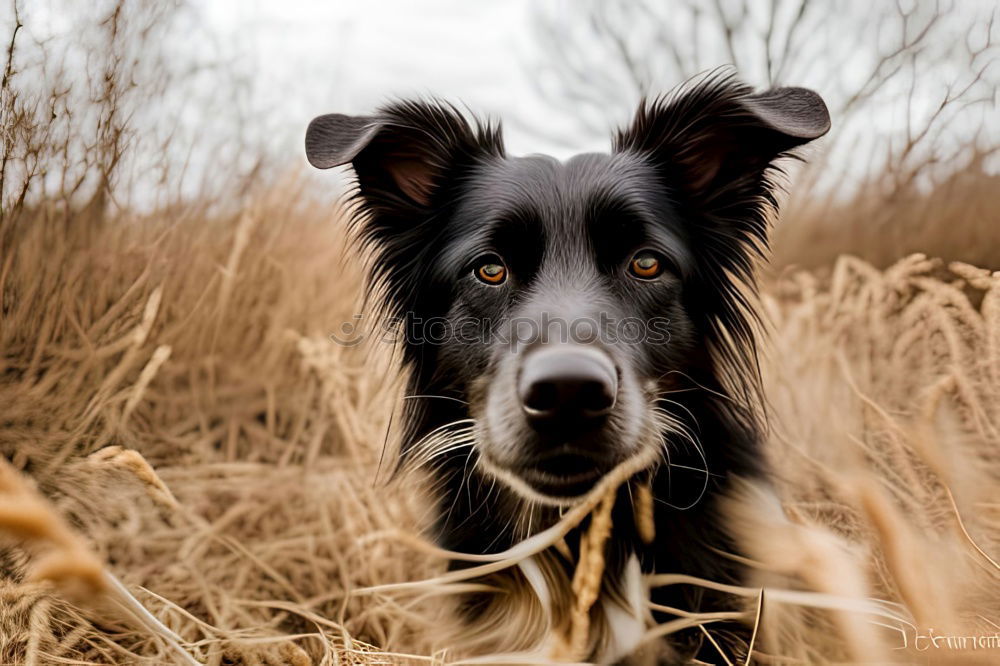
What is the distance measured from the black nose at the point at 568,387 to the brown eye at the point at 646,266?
54cm

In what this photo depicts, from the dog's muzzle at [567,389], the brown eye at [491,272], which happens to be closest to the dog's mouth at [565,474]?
the dog's muzzle at [567,389]

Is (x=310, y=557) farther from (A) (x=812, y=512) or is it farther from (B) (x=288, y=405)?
(A) (x=812, y=512)

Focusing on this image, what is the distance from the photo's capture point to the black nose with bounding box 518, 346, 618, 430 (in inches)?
76.9

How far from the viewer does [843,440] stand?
3.44m

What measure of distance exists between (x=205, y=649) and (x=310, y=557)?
0.73 metres

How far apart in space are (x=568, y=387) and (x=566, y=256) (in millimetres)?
715

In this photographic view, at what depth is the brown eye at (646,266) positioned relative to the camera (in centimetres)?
250

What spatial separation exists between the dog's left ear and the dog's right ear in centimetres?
67

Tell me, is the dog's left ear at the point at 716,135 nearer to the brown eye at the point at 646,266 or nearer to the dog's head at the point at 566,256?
the dog's head at the point at 566,256

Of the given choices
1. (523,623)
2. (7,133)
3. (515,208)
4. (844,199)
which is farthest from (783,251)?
(7,133)

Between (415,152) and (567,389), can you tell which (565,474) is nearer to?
(567,389)

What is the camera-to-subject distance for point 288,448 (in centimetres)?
393

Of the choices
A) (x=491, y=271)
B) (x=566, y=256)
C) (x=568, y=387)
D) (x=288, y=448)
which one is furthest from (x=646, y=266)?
(x=288, y=448)

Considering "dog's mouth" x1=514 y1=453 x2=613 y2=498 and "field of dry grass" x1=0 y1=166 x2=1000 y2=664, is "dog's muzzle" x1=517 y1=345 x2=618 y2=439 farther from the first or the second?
"field of dry grass" x1=0 y1=166 x2=1000 y2=664
